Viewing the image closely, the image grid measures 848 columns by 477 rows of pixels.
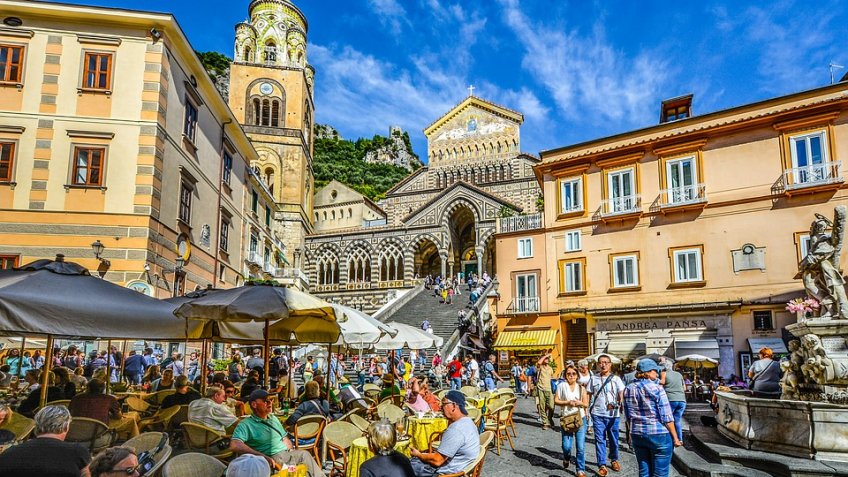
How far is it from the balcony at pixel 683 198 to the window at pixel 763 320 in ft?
13.8

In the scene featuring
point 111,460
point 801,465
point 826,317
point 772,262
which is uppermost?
point 772,262

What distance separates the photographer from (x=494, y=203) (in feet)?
152

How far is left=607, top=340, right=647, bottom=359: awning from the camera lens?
22.2 metres

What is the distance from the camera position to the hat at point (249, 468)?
358cm

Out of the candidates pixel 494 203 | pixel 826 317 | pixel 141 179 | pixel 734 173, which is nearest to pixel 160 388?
pixel 141 179

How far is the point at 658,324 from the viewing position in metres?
22.0

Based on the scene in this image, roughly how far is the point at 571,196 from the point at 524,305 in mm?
4965

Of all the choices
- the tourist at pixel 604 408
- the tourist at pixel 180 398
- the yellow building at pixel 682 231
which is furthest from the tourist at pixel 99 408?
the yellow building at pixel 682 231

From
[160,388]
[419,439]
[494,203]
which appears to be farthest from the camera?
[494,203]

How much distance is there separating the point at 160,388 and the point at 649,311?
17002 mm

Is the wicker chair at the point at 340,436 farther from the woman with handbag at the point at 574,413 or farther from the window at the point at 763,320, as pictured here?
the window at the point at 763,320

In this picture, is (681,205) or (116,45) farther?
(681,205)

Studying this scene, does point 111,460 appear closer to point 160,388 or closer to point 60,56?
point 160,388

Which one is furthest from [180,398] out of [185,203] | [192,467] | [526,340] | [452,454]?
[526,340]
